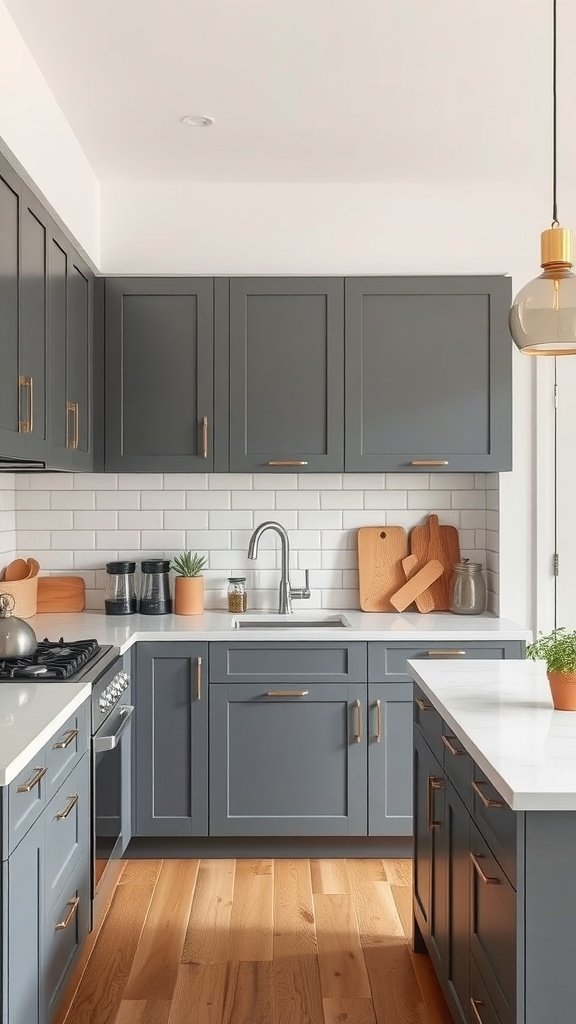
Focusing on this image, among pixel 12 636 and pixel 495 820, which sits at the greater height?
pixel 12 636

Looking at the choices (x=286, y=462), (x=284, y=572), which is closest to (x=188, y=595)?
(x=284, y=572)

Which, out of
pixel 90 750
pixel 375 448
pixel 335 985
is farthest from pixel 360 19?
pixel 335 985

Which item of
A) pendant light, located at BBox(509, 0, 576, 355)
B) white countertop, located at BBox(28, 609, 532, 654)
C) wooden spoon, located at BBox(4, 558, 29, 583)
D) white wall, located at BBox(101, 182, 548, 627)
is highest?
white wall, located at BBox(101, 182, 548, 627)

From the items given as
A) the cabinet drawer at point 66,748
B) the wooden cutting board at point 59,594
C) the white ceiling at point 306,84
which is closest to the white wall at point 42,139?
the white ceiling at point 306,84

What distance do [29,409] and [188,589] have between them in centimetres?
155

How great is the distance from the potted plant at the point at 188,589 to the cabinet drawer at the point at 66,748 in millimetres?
1413

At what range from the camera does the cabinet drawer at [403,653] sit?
3756 millimetres

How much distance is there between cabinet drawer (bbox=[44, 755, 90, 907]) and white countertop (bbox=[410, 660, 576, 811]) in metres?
1.02

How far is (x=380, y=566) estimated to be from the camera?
431 centimetres

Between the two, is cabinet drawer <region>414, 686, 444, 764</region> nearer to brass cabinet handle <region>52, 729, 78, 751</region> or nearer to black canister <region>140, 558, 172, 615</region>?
brass cabinet handle <region>52, 729, 78, 751</region>

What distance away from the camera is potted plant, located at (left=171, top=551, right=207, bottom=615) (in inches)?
163

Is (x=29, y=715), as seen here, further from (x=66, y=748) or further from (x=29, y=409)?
(x=29, y=409)

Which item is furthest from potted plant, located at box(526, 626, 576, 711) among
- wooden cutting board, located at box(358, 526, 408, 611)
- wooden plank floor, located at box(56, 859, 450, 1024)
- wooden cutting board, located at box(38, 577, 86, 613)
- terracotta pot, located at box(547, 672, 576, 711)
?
wooden cutting board, located at box(38, 577, 86, 613)

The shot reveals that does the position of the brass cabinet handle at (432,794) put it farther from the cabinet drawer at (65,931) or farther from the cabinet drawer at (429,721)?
the cabinet drawer at (65,931)
